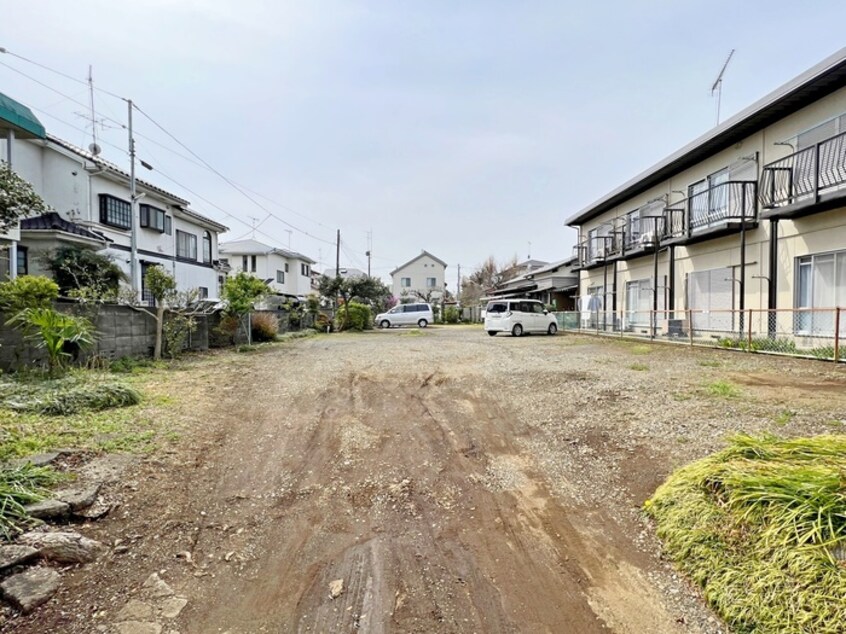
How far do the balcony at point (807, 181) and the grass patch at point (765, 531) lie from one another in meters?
9.08

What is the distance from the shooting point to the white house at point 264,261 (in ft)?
119

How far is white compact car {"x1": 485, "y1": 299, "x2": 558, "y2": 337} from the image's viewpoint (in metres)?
Result: 19.1

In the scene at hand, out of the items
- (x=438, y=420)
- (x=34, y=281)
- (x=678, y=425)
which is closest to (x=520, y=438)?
(x=438, y=420)

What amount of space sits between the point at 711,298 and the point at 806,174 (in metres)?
4.41

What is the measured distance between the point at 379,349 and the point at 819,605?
39.3 feet

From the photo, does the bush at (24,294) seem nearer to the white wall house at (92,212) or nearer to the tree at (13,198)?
the tree at (13,198)

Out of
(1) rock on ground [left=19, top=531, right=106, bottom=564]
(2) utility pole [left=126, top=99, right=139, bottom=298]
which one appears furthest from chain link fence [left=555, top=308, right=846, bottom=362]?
(2) utility pole [left=126, top=99, right=139, bottom=298]

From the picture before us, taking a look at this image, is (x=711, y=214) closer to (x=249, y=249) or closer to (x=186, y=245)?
(x=186, y=245)

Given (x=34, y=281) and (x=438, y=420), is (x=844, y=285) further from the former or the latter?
(x=34, y=281)

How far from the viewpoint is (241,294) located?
13719mm

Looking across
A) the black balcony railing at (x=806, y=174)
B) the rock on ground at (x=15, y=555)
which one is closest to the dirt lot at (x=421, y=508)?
the rock on ground at (x=15, y=555)

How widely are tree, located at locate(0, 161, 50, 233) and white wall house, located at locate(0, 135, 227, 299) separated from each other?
404 inches

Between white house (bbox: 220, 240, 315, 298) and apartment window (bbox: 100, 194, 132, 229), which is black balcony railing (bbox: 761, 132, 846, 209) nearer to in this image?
apartment window (bbox: 100, 194, 132, 229)

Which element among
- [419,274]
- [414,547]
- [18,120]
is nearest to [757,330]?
[414,547]
